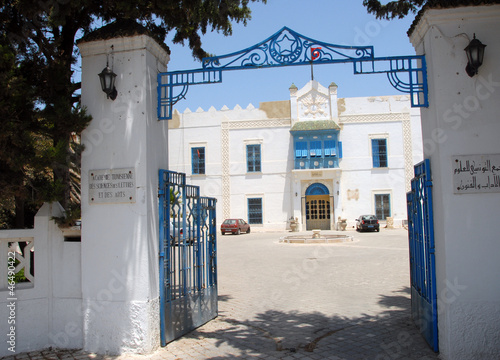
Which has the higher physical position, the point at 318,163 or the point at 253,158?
the point at 253,158

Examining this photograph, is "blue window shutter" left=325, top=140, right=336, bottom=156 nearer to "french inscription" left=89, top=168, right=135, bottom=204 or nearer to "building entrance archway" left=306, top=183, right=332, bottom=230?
"building entrance archway" left=306, top=183, right=332, bottom=230

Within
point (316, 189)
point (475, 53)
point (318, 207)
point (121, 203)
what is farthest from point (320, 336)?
point (316, 189)

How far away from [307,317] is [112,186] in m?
3.70

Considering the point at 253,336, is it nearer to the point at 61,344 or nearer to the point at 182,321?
the point at 182,321

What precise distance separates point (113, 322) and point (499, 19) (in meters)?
5.68

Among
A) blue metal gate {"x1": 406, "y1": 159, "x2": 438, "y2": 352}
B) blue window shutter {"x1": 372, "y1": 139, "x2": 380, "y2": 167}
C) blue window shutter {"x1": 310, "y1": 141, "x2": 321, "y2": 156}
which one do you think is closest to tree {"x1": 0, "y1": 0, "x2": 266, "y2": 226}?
blue metal gate {"x1": 406, "y1": 159, "x2": 438, "y2": 352}

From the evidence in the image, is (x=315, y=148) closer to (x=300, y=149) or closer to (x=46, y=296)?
(x=300, y=149)

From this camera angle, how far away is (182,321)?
562cm

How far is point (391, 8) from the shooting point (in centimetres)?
743

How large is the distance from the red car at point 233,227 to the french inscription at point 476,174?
22.4m

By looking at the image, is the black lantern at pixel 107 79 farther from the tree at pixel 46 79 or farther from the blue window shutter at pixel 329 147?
the blue window shutter at pixel 329 147

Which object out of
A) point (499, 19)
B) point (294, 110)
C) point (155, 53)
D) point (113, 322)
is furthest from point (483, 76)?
point (294, 110)

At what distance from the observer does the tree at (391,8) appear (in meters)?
7.37

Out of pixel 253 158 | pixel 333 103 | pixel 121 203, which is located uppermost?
pixel 333 103
